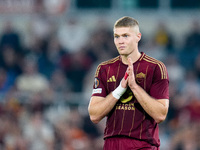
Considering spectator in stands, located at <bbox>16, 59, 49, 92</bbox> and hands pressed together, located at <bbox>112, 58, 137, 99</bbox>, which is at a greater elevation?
hands pressed together, located at <bbox>112, 58, 137, 99</bbox>

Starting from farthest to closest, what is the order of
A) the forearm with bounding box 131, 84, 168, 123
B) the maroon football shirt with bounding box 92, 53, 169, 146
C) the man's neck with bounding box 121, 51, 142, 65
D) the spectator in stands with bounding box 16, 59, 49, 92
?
the spectator in stands with bounding box 16, 59, 49, 92 → the man's neck with bounding box 121, 51, 142, 65 → the maroon football shirt with bounding box 92, 53, 169, 146 → the forearm with bounding box 131, 84, 168, 123

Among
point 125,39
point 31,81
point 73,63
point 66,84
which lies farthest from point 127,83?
point 73,63

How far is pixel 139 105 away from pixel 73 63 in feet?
26.5

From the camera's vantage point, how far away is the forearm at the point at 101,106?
485 centimetres

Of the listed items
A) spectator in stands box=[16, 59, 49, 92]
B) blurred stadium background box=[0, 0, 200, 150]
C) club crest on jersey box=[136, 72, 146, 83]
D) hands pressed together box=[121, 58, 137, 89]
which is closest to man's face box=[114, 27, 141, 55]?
hands pressed together box=[121, 58, 137, 89]

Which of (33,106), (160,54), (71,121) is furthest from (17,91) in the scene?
(160,54)

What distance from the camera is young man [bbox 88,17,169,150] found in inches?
189

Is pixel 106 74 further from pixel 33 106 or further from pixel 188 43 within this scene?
pixel 188 43

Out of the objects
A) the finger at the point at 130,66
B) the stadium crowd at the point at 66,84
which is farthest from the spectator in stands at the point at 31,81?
the finger at the point at 130,66

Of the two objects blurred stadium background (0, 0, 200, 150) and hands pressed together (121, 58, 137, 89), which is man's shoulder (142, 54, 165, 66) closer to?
hands pressed together (121, 58, 137, 89)

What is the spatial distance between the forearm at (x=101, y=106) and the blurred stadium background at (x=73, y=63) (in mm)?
5051

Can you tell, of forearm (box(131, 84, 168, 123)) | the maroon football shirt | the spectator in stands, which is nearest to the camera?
forearm (box(131, 84, 168, 123))

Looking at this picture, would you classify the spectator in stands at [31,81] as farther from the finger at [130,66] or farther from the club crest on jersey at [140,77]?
the finger at [130,66]

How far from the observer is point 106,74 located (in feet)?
16.7
